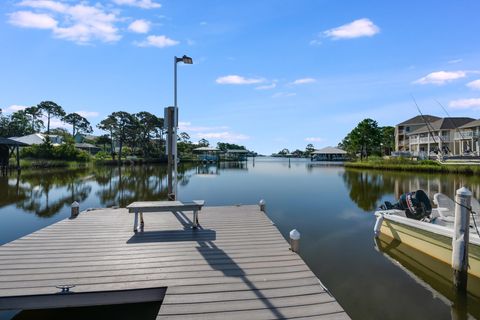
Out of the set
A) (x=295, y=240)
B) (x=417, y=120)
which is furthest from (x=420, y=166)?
(x=295, y=240)

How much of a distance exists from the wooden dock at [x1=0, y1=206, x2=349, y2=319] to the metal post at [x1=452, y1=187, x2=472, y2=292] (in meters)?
2.75

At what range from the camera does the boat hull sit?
5123 millimetres

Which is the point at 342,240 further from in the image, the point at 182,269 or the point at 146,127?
the point at 146,127

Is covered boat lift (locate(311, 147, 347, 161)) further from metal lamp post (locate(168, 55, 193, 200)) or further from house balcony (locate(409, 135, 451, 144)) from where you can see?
metal lamp post (locate(168, 55, 193, 200))

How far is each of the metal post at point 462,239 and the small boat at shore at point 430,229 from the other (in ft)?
1.29

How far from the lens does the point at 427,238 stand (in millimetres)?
6379

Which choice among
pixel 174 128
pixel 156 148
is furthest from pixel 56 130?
pixel 174 128

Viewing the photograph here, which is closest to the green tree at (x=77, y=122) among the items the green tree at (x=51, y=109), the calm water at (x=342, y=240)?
the green tree at (x=51, y=109)

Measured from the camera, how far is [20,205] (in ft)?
40.1

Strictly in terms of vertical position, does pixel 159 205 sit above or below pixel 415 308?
above

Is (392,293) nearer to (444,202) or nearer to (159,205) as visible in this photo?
(444,202)

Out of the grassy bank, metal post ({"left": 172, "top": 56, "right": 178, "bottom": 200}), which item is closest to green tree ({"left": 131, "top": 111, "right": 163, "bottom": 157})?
the grassy bank

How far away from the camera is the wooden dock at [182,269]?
3150 mm

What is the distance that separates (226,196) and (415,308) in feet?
38.0
